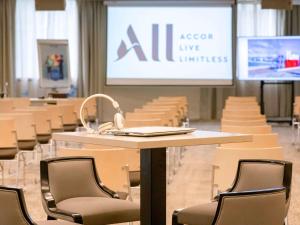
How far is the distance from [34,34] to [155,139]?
1558cm

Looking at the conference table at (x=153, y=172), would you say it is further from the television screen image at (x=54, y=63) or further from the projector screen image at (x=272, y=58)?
the projector screen image at (x=272, y=58)

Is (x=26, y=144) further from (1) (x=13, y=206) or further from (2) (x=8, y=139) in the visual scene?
(1) (x=13, y=206)

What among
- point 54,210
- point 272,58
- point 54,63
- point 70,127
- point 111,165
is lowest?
point 70,127

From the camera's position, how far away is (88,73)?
18438mm

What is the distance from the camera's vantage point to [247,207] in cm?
299

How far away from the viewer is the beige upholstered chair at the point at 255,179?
12.2 feet

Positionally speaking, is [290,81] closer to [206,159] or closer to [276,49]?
[276,49]

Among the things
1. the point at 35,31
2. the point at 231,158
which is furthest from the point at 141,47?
the point at 231,158

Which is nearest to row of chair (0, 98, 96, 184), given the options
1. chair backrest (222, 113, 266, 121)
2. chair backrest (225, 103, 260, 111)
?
chair backrest (222, 113, 266, 121)

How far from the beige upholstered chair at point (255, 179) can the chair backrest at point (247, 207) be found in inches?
25.3

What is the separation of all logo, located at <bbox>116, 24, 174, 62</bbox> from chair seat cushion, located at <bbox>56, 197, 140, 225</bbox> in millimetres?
13934

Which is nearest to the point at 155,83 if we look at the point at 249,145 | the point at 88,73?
the point at 88,73

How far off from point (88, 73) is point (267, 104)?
16.5 ft

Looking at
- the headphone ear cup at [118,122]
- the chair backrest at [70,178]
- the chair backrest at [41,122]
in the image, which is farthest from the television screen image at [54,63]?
the headphone ear cup at [118,122]
